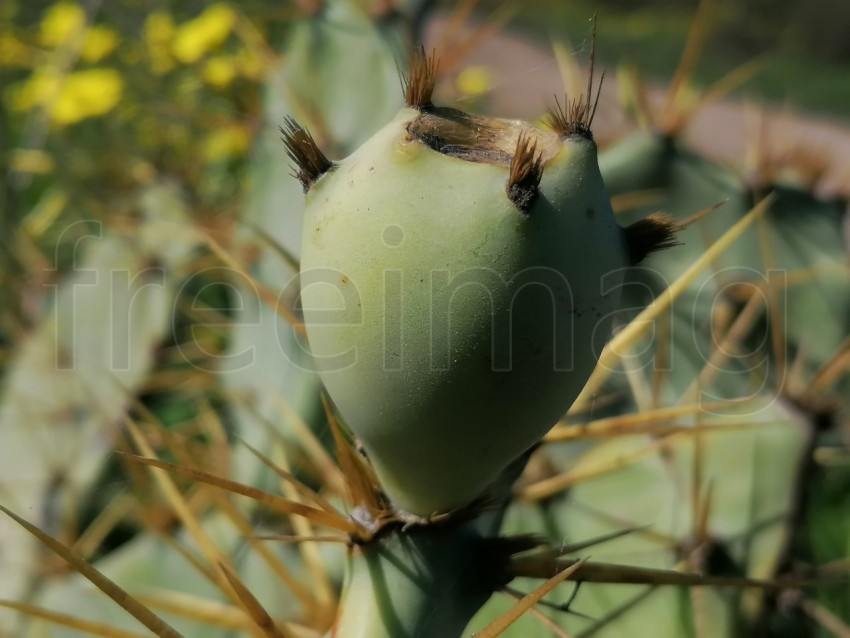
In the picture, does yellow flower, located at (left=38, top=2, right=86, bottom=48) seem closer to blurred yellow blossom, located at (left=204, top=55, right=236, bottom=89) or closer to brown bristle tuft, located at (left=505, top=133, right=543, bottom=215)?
blurred yellow blossom, located at (left=204, top=55, right=236, bottom=89)

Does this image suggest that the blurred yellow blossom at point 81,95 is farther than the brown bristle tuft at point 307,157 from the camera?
Yes

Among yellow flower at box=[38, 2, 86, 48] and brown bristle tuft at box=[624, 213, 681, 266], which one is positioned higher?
yellow flower at box=[38, 2, 86, 48]

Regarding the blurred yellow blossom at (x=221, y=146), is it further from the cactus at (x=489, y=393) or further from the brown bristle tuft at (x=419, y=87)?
the brown bristle tuft at (x=419, y=87)

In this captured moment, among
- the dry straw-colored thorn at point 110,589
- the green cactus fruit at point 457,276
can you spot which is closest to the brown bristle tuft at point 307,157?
the green cactus fruit at point 457,276

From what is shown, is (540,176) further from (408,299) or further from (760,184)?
(760,184)

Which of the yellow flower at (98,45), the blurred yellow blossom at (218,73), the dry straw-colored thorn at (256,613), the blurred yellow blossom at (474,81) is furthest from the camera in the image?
the blurred yellow blossom at (474,81)

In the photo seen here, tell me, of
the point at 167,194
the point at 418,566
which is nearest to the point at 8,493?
the point at 167,194

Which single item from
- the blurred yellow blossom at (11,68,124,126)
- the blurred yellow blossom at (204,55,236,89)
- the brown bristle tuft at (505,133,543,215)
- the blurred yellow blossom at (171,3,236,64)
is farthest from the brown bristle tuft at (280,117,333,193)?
the blurred yellow blossom at (11,68,124,126)
